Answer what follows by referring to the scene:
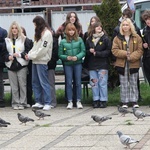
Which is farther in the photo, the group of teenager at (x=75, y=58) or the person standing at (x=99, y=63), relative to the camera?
the person standing at (x=99, y=63)

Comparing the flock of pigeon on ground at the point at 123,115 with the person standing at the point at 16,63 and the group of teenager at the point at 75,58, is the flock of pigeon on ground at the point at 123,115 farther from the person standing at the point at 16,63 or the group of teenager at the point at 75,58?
the person standing at the point at 16,63

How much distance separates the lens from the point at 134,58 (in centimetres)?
1409

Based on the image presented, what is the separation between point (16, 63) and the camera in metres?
14.6

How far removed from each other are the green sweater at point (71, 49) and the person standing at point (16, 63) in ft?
2.91

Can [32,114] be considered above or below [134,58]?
below

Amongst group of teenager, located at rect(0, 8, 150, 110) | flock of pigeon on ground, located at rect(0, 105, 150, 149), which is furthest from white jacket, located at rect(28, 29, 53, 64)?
flock of pigeon on ground, located at rect(0, 105, 150, 149)

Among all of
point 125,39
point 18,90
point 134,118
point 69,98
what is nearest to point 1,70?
point 18,90

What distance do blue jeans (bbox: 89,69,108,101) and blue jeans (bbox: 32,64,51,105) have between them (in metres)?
1.02

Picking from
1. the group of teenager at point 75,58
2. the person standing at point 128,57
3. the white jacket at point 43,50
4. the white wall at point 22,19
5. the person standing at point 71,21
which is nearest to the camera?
the person standing at point 128,57

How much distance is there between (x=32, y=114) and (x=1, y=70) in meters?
1.80

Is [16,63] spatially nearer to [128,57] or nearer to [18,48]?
[18,48]

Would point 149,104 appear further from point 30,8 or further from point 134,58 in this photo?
point 30,8

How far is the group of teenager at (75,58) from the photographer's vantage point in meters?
14.2

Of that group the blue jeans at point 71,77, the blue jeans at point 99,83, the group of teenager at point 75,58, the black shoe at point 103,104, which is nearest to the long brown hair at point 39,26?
the group of teenager at point 75,58
